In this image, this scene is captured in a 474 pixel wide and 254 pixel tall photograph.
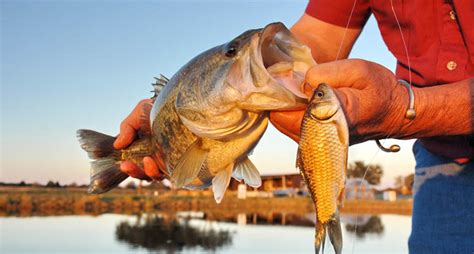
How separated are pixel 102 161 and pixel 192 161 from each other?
4.05ft

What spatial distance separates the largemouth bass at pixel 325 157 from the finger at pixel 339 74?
97 millimetres

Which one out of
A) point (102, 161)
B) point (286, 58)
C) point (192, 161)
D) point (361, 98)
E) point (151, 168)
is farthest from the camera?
point (102, 161)

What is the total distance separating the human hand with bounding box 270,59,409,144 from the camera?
2.11m

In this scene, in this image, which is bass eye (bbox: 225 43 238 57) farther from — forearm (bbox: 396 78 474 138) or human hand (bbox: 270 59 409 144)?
forearm (bbox: 396 78 474 138)

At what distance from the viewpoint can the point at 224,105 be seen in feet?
8.32

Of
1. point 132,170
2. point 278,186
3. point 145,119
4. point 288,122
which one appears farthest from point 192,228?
point 288,122

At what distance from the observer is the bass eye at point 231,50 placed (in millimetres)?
2494

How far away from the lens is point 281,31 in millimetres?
2311

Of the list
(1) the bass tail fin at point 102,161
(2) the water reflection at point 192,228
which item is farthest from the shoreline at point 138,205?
(1) the bass tail fin at point 102,161

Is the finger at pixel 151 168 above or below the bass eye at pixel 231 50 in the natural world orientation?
below

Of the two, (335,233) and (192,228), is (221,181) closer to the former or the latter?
(335,233)

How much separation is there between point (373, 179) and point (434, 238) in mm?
46225

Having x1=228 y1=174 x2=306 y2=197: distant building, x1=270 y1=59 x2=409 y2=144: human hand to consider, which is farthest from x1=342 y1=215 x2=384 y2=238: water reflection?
x1=270 y1=59 x2=409 y2=144: human hand

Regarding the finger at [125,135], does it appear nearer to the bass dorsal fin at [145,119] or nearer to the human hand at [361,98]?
the bass dorsal fin at [145,119]
